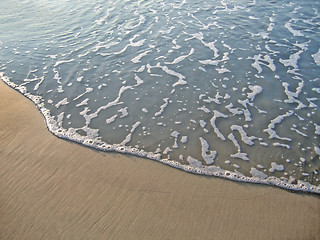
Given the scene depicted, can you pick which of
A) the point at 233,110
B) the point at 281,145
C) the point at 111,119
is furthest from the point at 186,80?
the point at 281,145

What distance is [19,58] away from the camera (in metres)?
7.80

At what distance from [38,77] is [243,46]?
568 centimetres

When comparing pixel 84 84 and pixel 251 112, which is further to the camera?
pixel 84 84

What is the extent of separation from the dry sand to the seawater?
0.32 m

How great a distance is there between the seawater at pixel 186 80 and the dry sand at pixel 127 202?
0.32 meters

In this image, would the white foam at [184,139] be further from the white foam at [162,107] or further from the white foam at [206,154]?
the white foam at [162,107]

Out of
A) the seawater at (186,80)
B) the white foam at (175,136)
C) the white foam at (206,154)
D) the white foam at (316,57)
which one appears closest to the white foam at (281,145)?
the seawater at (186,80)

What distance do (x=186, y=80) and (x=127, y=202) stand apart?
355 centimetres

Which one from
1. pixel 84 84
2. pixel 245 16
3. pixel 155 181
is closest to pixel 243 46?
pixel 245 16

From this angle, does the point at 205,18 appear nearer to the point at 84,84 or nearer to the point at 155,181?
the point at 84,84

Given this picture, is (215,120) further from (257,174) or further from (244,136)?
(257,174)

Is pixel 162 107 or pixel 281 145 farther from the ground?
pixel 162 107

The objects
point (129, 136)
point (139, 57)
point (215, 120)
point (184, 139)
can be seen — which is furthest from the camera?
point (139, 57)

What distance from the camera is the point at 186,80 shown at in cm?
660
